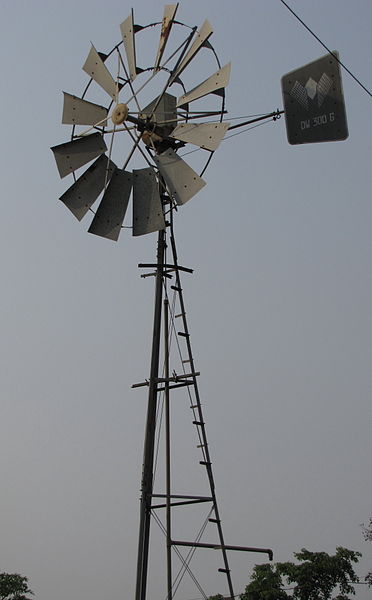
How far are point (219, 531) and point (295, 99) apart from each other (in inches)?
185

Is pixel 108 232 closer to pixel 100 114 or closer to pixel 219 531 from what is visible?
pixel 100 114

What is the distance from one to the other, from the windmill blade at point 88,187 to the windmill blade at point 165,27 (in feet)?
4.58

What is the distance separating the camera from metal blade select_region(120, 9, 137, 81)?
9.37m

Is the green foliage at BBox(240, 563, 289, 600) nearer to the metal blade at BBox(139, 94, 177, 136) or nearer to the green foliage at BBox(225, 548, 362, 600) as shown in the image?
the green foliage at BBox(225, 548, 362, 600)

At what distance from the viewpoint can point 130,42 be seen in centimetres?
950

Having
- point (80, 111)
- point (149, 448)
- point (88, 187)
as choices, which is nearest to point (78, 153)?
point (88, 187)

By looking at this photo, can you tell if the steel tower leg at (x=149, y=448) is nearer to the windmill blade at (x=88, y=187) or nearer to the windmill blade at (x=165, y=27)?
the windmill blade at (x=88, y=187)

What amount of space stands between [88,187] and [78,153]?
17.5 inches

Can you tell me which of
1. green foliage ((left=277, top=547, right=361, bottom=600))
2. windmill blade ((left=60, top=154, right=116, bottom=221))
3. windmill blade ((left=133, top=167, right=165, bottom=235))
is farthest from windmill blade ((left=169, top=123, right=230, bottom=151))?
green foliage ((left=277, top=547, right=361, bottom=600))

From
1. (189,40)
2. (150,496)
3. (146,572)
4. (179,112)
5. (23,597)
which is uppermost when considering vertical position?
(189,40)

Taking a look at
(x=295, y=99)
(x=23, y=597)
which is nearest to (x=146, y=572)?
(x=295, y=99)

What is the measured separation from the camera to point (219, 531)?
328 inches

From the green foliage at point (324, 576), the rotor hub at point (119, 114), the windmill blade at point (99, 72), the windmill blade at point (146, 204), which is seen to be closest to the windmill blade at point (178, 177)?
the windmill blade at point (146, 204)

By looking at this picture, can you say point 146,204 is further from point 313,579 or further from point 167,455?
point 313,579
